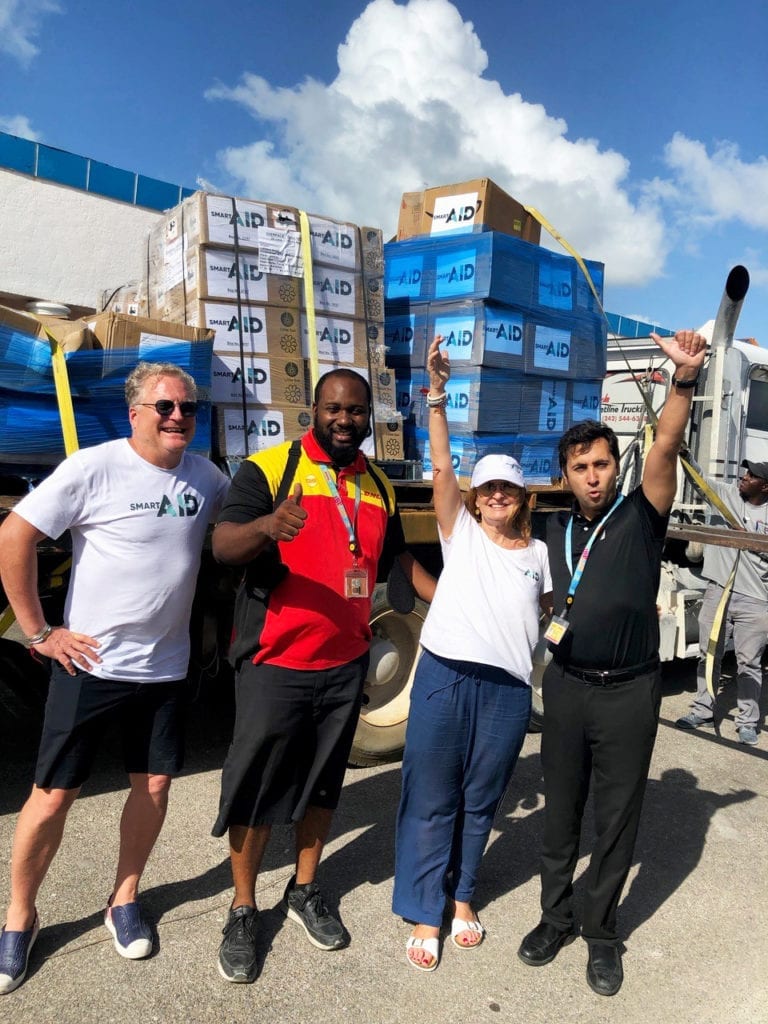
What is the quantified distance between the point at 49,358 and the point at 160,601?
4.27 ft

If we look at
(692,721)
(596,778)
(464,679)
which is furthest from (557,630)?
(692,721)

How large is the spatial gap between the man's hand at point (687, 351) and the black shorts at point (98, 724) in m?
1.91

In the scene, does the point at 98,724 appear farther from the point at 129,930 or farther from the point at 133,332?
the point at 133,332

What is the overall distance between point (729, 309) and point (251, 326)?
4142 millimetres

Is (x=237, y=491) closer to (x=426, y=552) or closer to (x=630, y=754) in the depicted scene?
(x=630, y=754)

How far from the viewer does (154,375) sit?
2.47m

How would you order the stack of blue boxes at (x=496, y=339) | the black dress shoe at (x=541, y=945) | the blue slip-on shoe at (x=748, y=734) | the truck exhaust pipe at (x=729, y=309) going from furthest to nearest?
the truck exhaust pipe at (x=729, y=309) < the blue slip-on shoe at (x=748, y=734) < the stack of blue boxes at (x=496, y=339) < the black dress shoe at (x=541, y=945)

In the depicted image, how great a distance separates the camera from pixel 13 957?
2.38 metres

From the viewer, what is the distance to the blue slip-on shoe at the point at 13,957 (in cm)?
234

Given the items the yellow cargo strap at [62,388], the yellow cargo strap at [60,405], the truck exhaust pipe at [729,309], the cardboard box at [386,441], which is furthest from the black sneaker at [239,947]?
the truck exhaust pipe at [729,309]

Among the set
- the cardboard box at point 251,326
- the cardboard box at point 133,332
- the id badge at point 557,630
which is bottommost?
the id badge at point 557,630

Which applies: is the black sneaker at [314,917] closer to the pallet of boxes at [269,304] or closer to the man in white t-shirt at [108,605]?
the man in white t-shirt at [108,605]

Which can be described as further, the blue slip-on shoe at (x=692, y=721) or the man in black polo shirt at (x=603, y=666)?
the blue slip-on shoe at (x=692, y=721)

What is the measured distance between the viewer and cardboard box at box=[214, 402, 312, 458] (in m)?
3.82
